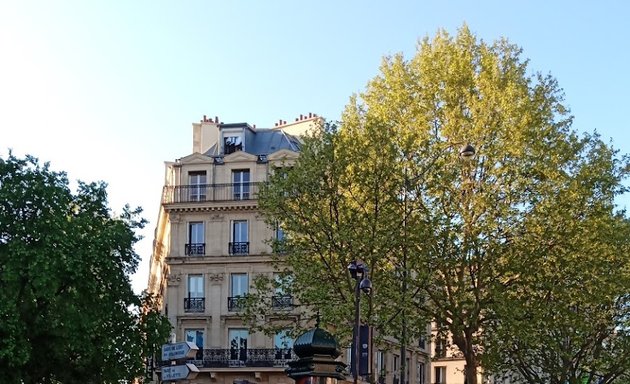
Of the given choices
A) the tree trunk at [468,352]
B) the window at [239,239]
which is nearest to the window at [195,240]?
the window at [239,239]

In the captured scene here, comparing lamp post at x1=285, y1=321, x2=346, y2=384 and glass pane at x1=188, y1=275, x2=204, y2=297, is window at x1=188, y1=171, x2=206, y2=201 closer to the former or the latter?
glass pane at x1=188, y1=275, x2=204, y2=297

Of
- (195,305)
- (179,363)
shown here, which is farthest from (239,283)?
(179,363)

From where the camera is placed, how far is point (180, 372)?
11.3 metres

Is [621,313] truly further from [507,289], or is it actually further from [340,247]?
[340,247]

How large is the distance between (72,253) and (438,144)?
1145cm

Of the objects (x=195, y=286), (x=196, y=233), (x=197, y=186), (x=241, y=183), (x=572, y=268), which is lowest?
(x=195, y=286)

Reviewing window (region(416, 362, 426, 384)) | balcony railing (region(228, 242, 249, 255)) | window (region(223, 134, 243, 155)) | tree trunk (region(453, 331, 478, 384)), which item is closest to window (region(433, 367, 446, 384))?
window (region(416, 362, 426, 384))

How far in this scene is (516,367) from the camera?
31.3 m

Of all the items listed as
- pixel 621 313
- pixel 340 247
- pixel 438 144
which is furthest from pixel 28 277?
pixel 621 313

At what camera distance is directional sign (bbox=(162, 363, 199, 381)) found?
442 inches

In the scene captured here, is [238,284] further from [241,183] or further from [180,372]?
[180,372]

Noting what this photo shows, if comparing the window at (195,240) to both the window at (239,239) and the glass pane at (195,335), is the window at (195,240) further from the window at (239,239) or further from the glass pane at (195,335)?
the glass pane at (195,335)

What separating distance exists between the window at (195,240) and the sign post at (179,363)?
31.3 m

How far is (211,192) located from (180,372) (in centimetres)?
3234
